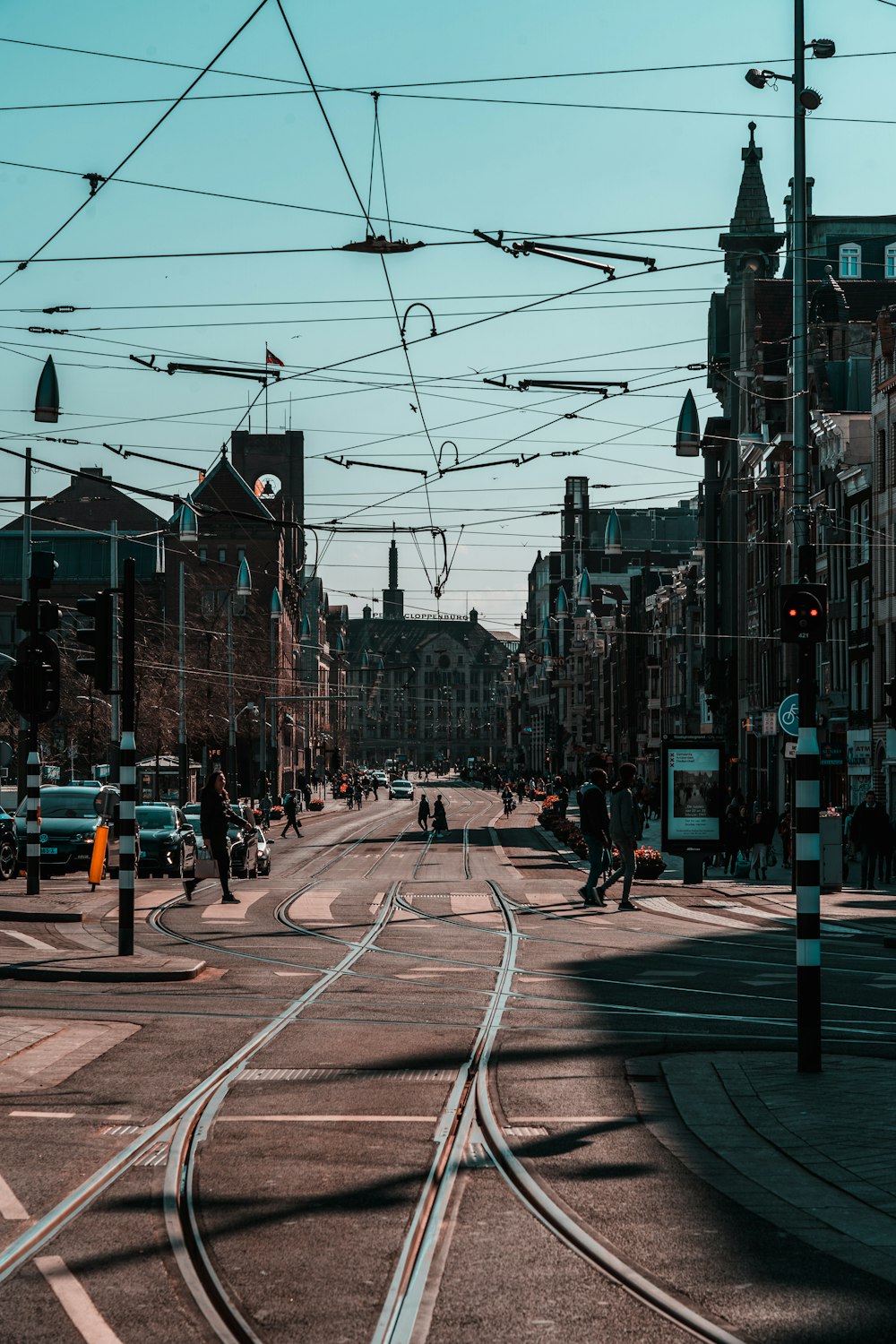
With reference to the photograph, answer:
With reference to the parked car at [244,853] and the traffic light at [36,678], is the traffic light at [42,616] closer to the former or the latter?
the traffic light at [36,678]

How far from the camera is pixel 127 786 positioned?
17859 mm

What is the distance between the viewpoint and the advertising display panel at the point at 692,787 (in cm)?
3488

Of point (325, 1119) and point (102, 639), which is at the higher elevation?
point (102, 639)

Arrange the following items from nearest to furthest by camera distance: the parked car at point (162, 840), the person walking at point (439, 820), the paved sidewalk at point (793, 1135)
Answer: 1. the paved sidewalk at point (793, 1135)
2. the parked car at point (162, 840)
3. the person walking at point (439, 820)

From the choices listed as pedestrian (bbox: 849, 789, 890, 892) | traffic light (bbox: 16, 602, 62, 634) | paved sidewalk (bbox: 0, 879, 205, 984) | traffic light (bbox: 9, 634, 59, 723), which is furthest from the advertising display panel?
traffic light (bbox: 16, 602, 62, 634)

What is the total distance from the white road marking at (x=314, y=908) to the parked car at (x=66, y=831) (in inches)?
213

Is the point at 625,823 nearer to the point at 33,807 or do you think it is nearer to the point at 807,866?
the point at 33,807

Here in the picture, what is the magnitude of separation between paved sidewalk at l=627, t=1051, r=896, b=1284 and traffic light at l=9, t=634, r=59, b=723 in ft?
49.0

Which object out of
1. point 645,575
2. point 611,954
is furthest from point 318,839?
point 645,575

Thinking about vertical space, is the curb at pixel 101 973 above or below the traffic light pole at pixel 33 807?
below

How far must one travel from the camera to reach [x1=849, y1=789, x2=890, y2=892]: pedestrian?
111 feet

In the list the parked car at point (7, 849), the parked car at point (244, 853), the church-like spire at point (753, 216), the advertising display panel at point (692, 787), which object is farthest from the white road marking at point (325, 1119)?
the church-like spire at point (753, 216)

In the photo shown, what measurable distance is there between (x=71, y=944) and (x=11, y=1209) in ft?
41.3

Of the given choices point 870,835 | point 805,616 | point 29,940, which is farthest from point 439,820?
point 805,616
